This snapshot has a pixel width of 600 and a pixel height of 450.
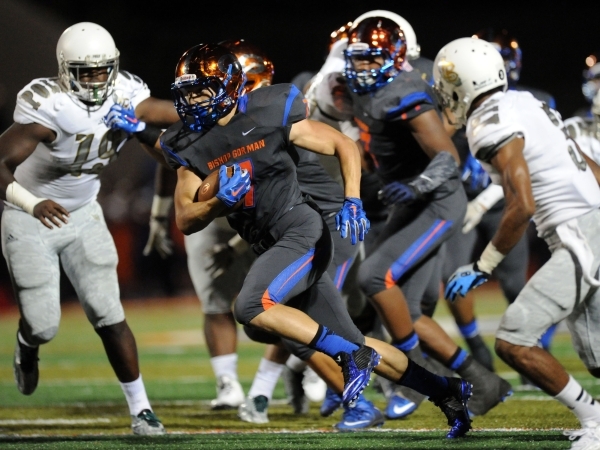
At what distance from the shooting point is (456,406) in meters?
3.69

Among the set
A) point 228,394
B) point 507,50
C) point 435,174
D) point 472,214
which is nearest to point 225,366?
point 228,394

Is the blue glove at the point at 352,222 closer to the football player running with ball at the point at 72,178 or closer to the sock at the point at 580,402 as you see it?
the sock at the point at 580,402

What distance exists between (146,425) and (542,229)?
6.47 feet

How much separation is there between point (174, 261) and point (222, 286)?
824 centimetres

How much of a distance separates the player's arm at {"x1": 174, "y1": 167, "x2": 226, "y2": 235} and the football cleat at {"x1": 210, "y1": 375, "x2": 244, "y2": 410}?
5.59ft

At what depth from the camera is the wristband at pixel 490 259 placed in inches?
136

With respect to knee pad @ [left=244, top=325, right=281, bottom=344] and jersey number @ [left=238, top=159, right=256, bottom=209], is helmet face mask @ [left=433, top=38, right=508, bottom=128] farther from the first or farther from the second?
knee pad @ [left=244, top=325, right=281, bottom=344]

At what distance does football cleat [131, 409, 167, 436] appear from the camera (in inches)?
169

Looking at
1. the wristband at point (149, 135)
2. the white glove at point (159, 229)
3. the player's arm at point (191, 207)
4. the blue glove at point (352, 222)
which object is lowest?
the white glove at point (159, 229)

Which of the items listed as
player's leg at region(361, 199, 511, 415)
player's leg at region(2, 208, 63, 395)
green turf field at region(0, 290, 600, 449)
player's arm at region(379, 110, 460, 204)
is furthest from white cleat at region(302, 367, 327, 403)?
player's leg at region(2, 208, 63, 395)

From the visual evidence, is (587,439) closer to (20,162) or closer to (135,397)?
(135,397)

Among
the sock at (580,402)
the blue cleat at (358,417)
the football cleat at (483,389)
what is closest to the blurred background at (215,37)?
the football cleat at (483,389)

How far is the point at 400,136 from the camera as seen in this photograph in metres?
4.66

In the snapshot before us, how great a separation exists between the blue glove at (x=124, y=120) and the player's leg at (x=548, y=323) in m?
1.91
